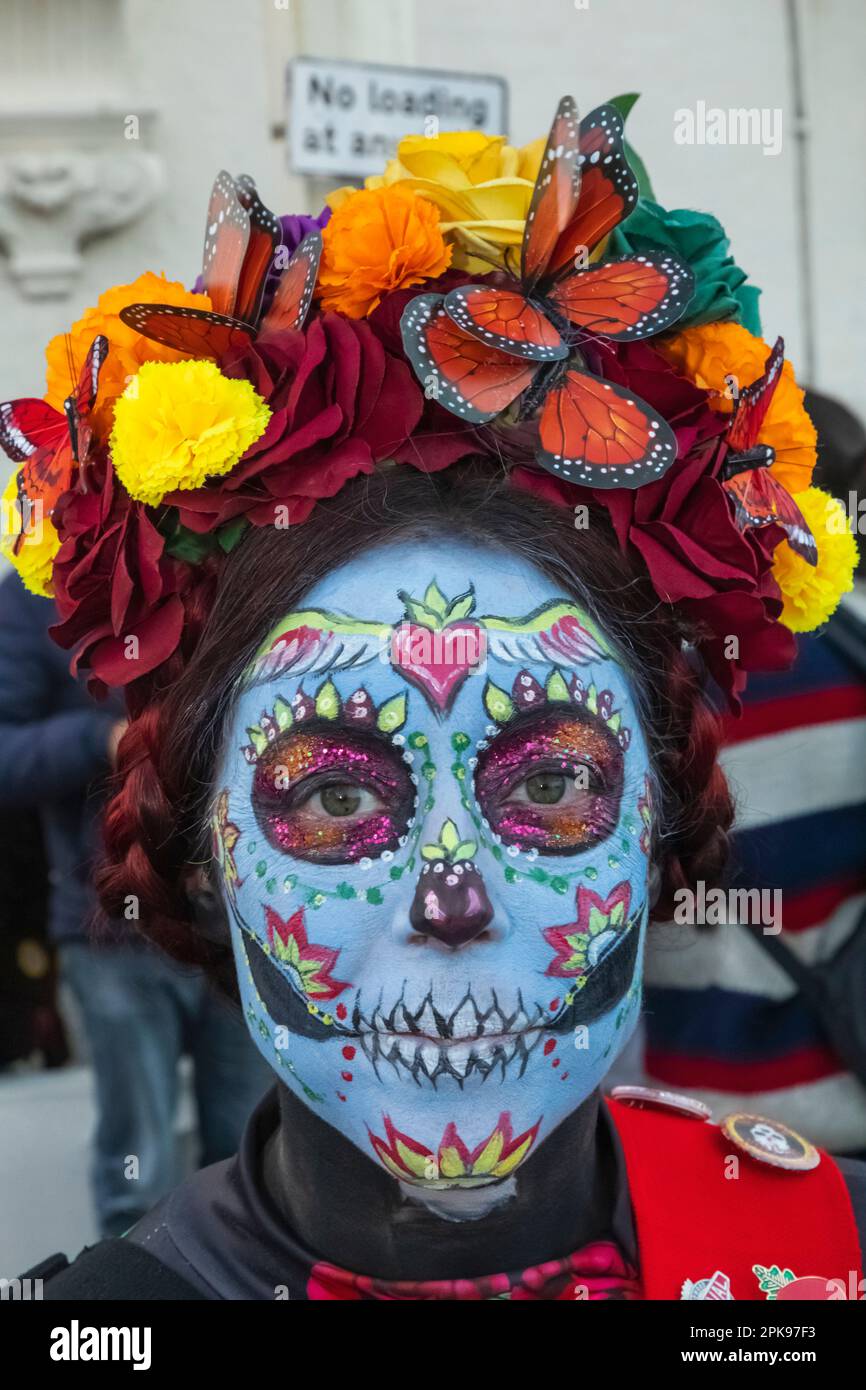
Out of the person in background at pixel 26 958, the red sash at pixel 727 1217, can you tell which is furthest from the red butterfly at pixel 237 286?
→ the person in background at pixel 26 958

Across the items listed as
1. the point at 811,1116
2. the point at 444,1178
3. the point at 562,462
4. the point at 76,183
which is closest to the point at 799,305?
the point at 76,183

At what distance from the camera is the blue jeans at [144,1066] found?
3.67 meters

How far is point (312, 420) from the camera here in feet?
6.26

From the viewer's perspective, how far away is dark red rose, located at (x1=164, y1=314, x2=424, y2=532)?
1.90 meters

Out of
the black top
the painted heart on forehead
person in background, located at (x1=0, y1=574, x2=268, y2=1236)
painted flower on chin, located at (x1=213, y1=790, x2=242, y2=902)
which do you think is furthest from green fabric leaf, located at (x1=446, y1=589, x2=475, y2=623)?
person in background, located at (x1=0, y1=574, x2=268, y2=1236)

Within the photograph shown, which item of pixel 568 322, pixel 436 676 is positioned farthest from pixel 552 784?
pixel 568 322

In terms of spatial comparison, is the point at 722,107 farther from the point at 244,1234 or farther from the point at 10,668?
the point at 244,1234

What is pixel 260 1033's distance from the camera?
1.93 meters

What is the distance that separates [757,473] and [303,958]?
0.77m

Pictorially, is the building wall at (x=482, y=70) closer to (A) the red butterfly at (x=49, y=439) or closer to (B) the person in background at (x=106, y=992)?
(B) the person in background at (x=106, y=992)

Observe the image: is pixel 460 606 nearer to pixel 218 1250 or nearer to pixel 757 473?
pixel 757 473

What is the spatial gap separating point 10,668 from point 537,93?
2751mm

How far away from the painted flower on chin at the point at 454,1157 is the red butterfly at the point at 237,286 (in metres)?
0.89

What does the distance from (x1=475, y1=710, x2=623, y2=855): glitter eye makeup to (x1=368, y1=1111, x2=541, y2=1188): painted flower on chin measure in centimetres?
30
